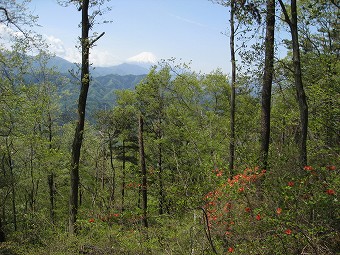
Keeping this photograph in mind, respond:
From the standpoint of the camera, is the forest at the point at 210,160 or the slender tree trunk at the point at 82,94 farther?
the slender tree trunk at the point at 82,94

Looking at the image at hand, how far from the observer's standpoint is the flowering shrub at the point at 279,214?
4.92 metres

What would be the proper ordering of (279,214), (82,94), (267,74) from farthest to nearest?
1. (82,94)
2. (267,74)
3. (279,214)

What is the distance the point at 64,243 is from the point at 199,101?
58.8ft

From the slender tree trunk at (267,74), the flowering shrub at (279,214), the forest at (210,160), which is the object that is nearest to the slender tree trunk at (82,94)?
the forest at (210,160)

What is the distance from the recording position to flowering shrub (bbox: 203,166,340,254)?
4.92 metres

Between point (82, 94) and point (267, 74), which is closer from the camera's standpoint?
point (267, 74)

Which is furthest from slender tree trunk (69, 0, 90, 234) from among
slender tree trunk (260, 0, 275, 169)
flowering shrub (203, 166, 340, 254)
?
slender tree trunk (260, 0, 275, 169)

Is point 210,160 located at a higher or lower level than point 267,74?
lower

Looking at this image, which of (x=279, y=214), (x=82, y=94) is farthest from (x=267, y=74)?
(x=82, y=94)

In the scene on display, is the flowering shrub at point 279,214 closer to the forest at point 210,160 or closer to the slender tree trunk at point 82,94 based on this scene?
the forest at point 210,160

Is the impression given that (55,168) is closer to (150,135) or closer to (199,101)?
(150,135)

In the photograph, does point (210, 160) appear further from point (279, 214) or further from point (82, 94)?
point (279, 214)

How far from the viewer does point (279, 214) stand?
5.26 m

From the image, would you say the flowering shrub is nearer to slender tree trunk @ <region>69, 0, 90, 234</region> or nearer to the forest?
the forest
